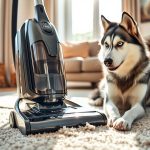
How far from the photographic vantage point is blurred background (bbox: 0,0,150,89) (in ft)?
14.0

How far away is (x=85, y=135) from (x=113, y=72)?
71cm

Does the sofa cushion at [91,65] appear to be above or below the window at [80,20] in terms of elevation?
below

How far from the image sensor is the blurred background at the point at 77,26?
427 cm

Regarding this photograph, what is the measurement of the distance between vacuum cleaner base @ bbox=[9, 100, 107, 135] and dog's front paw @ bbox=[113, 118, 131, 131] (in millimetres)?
70

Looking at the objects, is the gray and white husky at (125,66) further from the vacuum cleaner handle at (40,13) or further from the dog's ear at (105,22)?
the vacuum cleaner handle at (40,13)

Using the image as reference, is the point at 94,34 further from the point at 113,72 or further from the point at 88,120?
the point at 88,120

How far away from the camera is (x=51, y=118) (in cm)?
107

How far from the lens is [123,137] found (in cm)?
97

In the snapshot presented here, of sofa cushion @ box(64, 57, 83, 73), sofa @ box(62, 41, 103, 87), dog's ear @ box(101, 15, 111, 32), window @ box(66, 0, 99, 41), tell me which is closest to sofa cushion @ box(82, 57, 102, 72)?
sofa @ box(62, 41, 103, 87)

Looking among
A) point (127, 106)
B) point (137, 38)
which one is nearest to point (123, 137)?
point (127, 106)

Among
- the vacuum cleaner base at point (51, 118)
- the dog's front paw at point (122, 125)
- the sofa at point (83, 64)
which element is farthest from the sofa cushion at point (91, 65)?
the dog's front paw at point (122, 125)

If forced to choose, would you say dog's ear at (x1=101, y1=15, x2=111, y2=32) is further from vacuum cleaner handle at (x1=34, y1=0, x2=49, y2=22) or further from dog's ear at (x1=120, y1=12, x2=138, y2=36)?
vacuum cleaner handle at (x1=34, y1=0, x2=49, y2=22)

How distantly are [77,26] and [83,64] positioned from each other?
179 cm

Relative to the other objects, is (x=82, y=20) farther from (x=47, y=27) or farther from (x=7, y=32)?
(x=47, y=27)
